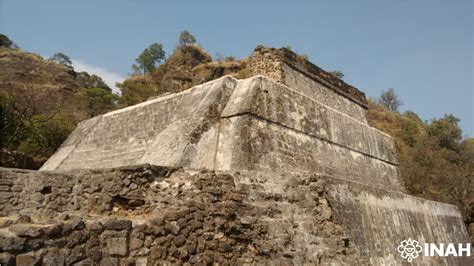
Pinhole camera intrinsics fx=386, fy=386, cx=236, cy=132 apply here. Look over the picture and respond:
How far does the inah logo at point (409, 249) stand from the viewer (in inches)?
275

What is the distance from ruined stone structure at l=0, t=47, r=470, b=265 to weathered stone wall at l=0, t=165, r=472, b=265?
1 centimetres

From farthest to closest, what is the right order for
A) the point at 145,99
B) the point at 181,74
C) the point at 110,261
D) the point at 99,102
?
the point at 181,74
the point at 99,102
the point at 145,99
the point at 110,261

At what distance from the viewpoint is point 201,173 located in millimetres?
4555

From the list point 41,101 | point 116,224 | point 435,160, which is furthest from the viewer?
point 41,101

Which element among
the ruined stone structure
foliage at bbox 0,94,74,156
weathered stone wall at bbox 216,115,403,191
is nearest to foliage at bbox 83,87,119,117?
foliage at bbox 0,94,74,156

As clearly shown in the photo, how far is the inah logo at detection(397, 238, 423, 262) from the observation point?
698 cm

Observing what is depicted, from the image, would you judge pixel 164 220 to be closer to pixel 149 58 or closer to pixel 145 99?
pixel 145 99

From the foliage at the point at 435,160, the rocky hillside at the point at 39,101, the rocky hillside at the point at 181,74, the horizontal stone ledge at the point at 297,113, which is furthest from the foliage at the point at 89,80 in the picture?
the horizontal stone ledge at the point at 297,113

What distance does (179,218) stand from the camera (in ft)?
13.3

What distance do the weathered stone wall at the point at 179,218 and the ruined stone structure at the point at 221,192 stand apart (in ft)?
0.04

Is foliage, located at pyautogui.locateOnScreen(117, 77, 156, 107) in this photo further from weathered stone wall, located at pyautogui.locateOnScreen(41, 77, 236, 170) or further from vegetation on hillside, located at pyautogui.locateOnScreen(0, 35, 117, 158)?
weathered stone wall, located at pyautogui.locateOnScreen(41, 77, 236, 170)

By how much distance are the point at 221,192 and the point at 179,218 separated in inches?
26.1

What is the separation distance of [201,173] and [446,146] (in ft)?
89.8

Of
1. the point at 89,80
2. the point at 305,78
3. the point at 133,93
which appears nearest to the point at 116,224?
the point at 305,78
